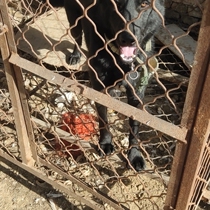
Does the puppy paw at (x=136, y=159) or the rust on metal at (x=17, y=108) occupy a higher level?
the rust on metal at (x=17, y=108)

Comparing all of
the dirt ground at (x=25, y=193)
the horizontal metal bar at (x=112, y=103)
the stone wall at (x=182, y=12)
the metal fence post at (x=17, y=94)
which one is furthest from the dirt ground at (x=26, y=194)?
the stone wall at (x=182, y=12)

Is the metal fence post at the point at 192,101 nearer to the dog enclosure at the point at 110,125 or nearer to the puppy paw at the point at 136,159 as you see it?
the dog enclosure at the point at 110,125

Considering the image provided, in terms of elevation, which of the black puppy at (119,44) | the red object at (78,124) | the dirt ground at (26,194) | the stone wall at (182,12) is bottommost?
the dirt ground at (26,194)

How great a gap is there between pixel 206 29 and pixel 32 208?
1461 millimetres

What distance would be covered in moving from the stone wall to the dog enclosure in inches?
5.2

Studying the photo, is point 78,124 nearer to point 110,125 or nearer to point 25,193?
point 110,125

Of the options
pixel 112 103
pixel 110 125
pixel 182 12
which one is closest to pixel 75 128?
pixel 110 125

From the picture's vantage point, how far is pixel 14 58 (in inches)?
60.0

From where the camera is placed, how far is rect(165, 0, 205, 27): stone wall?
2.98 metres

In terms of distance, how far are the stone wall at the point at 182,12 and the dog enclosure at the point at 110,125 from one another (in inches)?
5.2

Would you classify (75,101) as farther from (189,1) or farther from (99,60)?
(189,1)

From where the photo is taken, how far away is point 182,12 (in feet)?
10.1

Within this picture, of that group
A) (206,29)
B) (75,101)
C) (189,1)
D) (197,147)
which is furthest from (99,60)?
(189,1)

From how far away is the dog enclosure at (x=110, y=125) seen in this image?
117cm
